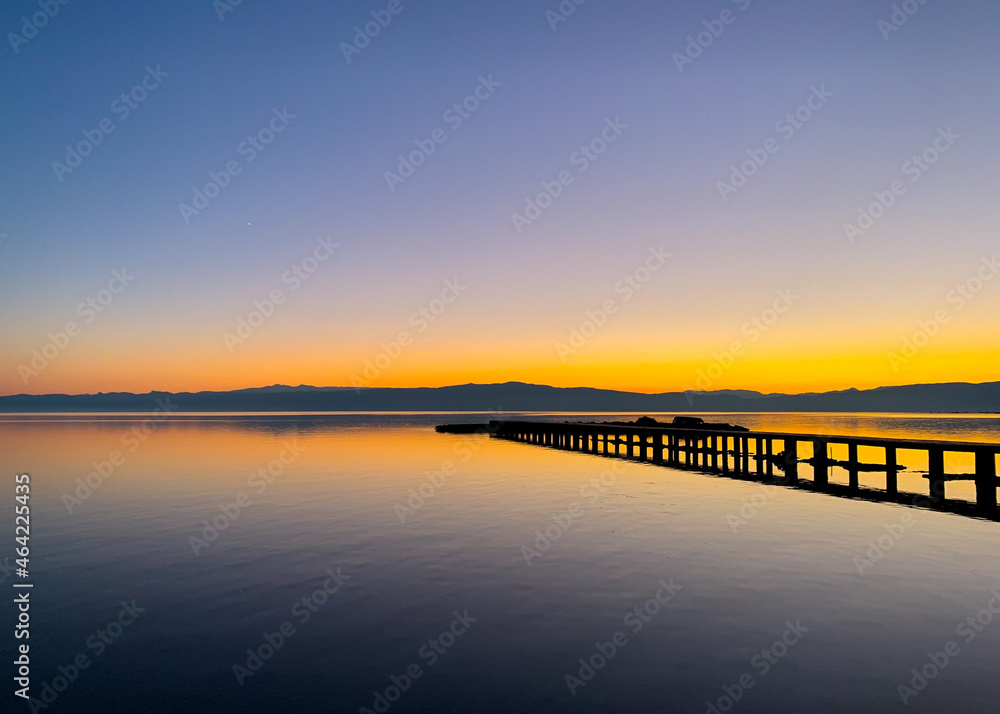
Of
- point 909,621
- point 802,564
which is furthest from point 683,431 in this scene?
point 909,621

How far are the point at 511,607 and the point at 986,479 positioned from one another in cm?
1958

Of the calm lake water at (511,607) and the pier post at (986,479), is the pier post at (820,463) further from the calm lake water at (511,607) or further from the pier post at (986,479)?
the pier post at (986,479)

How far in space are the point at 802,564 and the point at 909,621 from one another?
3.83m

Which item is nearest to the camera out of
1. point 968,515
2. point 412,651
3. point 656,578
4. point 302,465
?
point 412,651

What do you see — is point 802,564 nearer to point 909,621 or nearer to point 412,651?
point 909,621

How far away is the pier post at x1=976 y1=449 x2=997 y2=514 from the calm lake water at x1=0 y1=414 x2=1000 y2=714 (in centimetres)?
263

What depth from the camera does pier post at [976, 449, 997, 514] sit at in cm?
2153

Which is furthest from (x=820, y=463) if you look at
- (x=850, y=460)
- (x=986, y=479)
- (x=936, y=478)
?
(x=986, y=479)

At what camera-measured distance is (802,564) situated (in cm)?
1398

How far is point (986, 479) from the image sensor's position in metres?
21.8

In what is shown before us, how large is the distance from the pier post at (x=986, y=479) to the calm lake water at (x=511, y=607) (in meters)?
2.63

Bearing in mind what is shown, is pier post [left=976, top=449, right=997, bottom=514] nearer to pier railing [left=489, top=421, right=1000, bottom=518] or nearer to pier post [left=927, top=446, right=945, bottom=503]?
pier railing [left=489, top=421, right=1000, bottom=518]

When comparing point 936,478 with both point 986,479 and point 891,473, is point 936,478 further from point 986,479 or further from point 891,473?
point 891,473

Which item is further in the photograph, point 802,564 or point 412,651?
point 802,564
